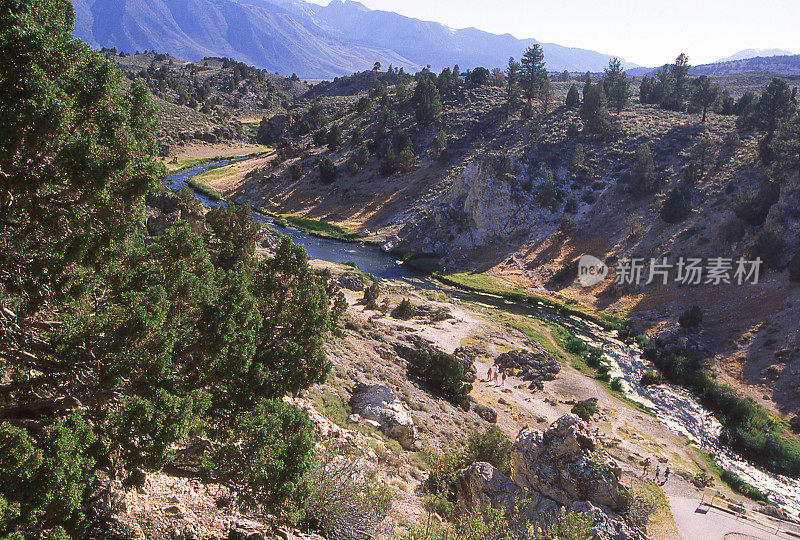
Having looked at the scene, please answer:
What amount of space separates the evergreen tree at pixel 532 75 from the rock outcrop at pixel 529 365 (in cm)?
7655

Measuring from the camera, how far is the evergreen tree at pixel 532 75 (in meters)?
104

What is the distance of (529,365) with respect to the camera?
4528 cm

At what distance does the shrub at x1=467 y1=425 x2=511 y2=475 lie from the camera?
70.3 ft

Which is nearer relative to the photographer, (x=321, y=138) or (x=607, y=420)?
(x=607, y=420)

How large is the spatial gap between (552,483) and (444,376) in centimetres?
1652

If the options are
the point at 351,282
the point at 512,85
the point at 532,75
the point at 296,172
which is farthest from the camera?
the point at 512,85

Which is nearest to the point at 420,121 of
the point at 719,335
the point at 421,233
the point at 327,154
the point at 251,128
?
the point at 327,154

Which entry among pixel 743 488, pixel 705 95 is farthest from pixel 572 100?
pixel 743 488

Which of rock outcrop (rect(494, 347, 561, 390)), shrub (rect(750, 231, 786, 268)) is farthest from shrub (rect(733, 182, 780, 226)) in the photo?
rock outcrop (rect(494, 347, 561, 390))

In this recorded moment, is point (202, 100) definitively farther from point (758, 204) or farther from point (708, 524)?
point (708, 524)

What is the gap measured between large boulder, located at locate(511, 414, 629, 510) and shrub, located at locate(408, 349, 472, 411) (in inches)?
546

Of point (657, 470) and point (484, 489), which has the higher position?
point (484, 489)

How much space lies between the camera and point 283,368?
53.0 feet

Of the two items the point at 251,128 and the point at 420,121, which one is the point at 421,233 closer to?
the point at 420,121
